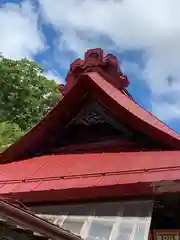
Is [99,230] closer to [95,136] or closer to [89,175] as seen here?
[89,175]

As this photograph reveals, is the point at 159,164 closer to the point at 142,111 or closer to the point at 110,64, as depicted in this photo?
the point at 142,111

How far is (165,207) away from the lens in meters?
5.54

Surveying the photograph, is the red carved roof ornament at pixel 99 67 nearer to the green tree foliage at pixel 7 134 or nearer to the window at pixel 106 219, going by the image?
the window at pixel 106 219

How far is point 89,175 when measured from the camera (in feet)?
18.7

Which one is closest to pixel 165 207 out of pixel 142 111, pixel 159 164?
pixel 159 164

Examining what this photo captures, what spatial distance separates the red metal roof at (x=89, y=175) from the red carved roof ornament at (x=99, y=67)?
1.19 metres

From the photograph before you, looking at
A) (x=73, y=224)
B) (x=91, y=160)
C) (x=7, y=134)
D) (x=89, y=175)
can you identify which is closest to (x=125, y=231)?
(x=73, y=224)

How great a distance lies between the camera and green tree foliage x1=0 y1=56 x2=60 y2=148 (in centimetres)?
2308

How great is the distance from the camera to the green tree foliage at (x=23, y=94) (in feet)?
75.7

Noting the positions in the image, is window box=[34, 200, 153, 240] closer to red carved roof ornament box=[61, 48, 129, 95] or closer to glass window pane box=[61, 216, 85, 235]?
glass window pane box=[61, 216, 85, 235]

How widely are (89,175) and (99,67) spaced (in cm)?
208

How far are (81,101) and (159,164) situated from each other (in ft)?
5.98

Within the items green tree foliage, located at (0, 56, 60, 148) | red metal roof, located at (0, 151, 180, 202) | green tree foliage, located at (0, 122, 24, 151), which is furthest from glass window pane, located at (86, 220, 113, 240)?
green tree foliage, located at (0, 56, 60, 148)

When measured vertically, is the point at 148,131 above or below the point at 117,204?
above
